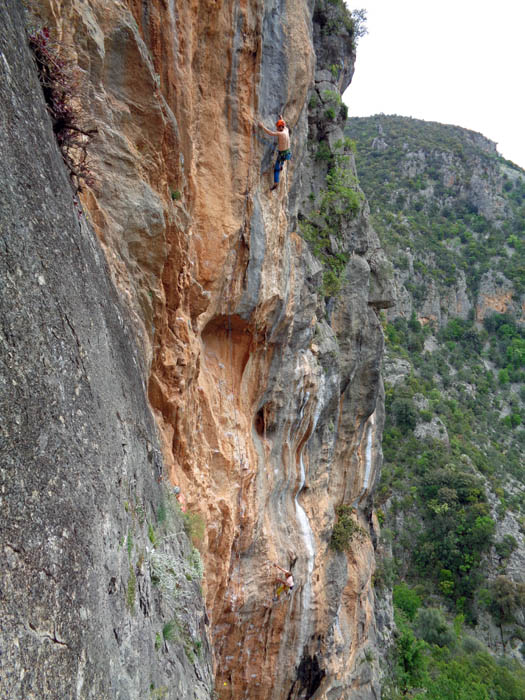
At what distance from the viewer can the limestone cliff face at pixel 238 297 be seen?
16.8 ft

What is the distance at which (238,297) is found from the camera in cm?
809

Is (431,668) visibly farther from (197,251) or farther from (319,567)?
(197,251)

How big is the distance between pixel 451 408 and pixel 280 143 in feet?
131

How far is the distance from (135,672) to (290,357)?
730cm

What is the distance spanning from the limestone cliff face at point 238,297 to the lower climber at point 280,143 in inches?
6.7

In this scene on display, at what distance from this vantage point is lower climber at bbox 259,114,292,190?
8137 mm

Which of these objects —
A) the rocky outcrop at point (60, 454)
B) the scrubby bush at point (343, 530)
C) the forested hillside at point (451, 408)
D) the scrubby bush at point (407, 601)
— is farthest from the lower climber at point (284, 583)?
the scrubby bush at point (407, 601)

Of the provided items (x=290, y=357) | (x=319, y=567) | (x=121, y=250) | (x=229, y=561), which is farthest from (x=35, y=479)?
(x=319, y=567)

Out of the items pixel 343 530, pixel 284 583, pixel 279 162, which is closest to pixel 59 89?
pixel 279 162

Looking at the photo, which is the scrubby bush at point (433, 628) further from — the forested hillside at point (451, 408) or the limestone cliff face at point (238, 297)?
the limestone cliff face at point (238, 297)

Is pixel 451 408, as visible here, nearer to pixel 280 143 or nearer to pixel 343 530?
pixel 343 530

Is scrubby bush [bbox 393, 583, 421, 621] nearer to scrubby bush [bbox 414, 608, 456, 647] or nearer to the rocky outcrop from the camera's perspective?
scrubby bush [bbox 414, 608, 456, 647]

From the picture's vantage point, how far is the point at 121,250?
494 cm

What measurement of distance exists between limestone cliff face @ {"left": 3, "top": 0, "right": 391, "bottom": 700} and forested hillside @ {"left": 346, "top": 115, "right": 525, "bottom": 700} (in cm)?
1244
